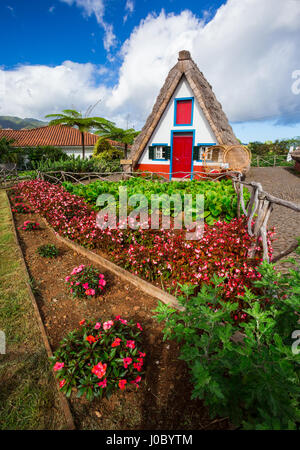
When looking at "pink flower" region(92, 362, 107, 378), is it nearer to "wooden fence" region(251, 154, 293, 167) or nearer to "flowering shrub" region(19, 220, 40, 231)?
"flowering shrub" region(19, 220, 40, 231)

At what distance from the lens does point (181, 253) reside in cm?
342

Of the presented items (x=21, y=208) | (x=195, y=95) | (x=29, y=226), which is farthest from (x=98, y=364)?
(x=195, y=95)

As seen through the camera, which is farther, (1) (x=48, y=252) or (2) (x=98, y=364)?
(1) (x=48, y=252)

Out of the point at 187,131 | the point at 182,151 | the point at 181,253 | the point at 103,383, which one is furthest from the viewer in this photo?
the point at 182,151

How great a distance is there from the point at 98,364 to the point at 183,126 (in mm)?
12622

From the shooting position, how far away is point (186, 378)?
85.5 inches

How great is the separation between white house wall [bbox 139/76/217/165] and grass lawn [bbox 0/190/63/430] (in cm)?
1134

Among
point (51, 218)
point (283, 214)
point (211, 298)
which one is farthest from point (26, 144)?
point (211, 298)

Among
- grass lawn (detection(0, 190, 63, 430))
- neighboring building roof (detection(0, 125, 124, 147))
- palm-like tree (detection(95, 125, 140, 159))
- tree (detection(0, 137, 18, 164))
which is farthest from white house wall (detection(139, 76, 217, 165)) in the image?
neighboring building roof (detection(0, 125, 124, 147))

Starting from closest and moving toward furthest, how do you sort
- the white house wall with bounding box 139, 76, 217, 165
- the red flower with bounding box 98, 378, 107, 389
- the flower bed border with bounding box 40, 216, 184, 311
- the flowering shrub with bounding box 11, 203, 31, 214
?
the red flower with bounding box 98, 378, 107, 389 → the flower bed border with bounding box 40, 216, 184, 311 → the flowering shrub with bounding box 11, 203, 31, 214 → the white house wall with bounding box 139, 76, 217, 165

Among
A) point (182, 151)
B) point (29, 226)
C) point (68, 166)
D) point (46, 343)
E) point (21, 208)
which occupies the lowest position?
point (46, 343)

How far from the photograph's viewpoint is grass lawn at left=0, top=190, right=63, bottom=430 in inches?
75.9

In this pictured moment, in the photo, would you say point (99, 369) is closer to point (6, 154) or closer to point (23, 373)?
point (23, 373)
